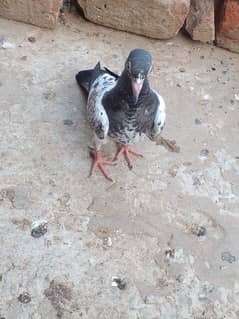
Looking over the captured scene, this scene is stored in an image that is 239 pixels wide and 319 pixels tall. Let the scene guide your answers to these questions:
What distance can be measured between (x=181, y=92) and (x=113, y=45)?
58cm

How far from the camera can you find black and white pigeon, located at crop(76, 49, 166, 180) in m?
3.12

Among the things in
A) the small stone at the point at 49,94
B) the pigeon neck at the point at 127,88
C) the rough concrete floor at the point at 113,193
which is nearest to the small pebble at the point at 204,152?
the rough concrete floor at the point at 113,193

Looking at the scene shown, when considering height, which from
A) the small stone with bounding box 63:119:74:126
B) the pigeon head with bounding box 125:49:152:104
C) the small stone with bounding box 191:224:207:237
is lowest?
the small stone with bounding box 191:224:207:237

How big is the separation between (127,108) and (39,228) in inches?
28.4


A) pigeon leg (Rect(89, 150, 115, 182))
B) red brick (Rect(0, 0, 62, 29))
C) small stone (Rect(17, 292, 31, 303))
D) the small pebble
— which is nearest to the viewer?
small stone (Rect(17, 292, 31, 303))

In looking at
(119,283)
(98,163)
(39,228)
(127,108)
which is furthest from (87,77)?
(119,283)

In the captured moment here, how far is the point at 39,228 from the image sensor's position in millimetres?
3262

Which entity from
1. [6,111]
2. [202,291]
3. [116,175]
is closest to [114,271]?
[202,291]

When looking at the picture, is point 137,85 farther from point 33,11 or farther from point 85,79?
point 33,11

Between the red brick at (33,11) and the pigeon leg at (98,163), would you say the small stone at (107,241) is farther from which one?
the red brick at (33,11)

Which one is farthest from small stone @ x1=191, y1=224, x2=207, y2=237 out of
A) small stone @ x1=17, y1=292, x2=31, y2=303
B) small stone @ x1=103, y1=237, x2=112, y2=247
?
small stone @ x1=17, y1=292, x2=31, y2=303

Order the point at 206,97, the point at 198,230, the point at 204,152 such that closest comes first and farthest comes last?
the point at 198,230 → the point at 204,152 → the point at 206,97

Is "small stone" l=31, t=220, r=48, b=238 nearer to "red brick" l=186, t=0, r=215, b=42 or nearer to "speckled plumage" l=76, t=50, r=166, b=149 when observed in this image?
"speckled plumage" l=76, t=50, r=166, b=149

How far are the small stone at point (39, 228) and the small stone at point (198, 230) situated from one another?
732 mm
